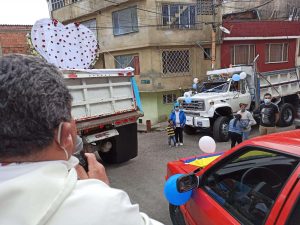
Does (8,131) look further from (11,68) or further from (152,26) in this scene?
(152,26)

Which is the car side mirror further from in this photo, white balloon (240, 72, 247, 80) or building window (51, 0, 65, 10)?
building window (51, 0, 65, 10)

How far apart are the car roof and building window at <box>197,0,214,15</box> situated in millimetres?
14220

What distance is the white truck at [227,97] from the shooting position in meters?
9.32

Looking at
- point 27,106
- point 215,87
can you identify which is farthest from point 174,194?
Answer: point 215,87


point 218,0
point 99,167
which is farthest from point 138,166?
point 218,0

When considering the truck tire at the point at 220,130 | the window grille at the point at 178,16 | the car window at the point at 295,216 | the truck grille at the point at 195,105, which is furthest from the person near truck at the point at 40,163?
the window grille at the point at 178,16

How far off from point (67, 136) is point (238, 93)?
9759mm

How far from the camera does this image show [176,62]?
15.1 meters

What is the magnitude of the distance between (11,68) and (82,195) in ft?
1.38

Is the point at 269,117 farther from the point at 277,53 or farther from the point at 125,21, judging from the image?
the point at 277,53

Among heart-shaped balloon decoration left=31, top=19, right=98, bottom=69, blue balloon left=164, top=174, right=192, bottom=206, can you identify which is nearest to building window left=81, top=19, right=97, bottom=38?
heart-shaped balloon decoration left=31, top=19, right=98, bottom=69

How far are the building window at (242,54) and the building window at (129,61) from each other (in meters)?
5.55

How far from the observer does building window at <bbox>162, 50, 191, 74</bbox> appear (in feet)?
48.2

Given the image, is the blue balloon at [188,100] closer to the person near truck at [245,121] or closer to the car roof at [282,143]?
the person near truck at [245,121]
